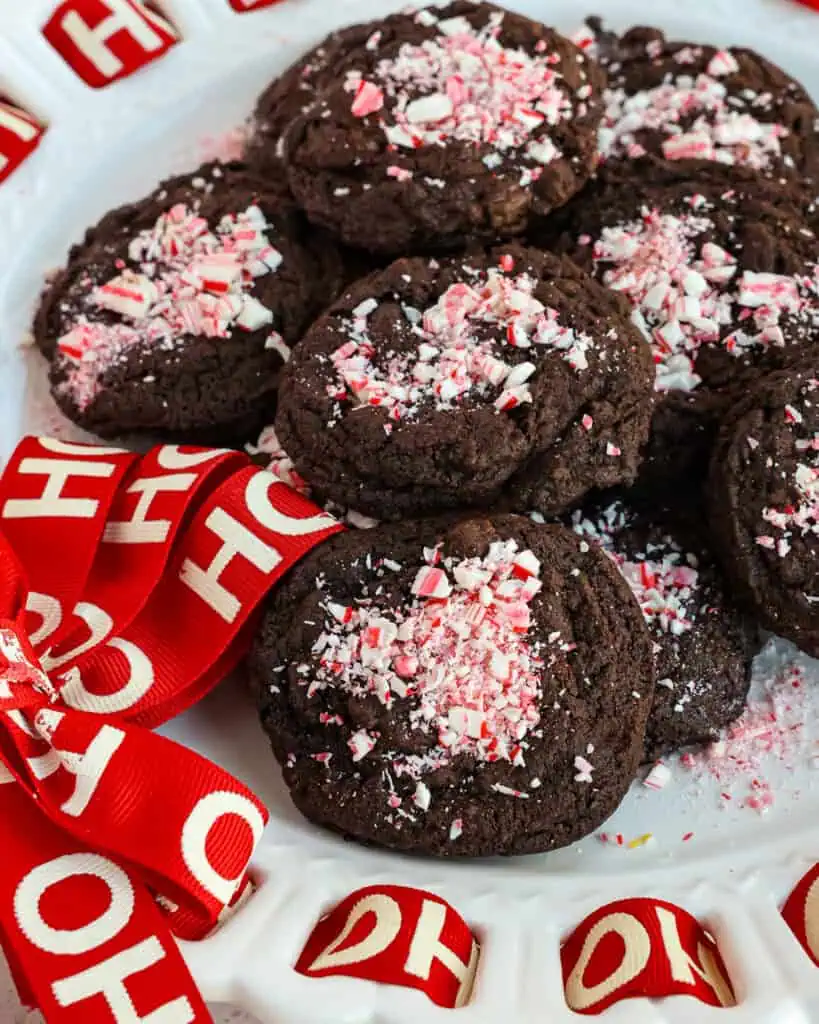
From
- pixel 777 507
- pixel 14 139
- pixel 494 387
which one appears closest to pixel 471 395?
pixel 494 387

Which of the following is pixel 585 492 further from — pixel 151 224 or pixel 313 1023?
pixel 151 224

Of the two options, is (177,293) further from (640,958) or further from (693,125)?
(640,958)

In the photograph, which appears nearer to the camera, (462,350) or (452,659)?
(452,659)

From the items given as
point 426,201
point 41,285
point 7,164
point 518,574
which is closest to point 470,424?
point 518,574

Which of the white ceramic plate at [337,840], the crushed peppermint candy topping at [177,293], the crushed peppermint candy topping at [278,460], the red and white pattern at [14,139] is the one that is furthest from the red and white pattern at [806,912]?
the red and white pattern at [14,139]

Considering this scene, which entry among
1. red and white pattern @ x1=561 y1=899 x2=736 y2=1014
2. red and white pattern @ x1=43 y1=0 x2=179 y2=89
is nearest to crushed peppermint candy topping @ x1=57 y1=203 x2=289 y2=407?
red and white pattern @ x1=43 y1=0 x2=179 y2=89

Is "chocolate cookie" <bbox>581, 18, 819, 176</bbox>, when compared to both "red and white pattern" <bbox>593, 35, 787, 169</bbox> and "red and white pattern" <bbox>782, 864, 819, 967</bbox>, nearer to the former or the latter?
"red and white pattern" <bbox>593, 35, 787, 169</bbox>
